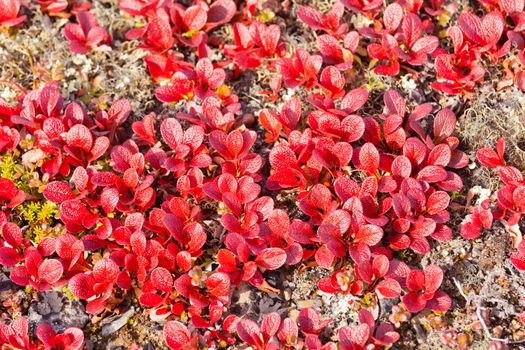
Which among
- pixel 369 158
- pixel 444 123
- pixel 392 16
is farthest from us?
pixel 392 16

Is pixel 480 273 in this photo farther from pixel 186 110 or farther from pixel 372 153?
pixel 186 110

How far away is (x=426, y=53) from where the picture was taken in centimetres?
304

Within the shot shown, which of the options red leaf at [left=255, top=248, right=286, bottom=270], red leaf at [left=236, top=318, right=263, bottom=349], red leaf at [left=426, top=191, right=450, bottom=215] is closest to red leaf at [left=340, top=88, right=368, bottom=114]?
red leaf at [left=426, top=191, right=450, bottom=215]

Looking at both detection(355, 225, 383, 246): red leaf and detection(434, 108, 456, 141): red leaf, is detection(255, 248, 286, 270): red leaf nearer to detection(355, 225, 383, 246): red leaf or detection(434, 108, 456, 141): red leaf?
detection(355, 225, 383, 246): red leaf

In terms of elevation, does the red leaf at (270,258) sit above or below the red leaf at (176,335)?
above

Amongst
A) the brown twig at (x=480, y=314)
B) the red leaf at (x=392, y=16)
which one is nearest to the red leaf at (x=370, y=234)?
the brown twig at (x=480, y=314)

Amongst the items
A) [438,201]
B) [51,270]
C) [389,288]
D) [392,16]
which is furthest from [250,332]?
[392,16]

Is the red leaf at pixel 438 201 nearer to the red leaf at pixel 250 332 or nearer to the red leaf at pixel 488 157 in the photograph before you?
the red leaf at pixel 488 157

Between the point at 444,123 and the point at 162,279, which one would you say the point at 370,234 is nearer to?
the point at 444,123

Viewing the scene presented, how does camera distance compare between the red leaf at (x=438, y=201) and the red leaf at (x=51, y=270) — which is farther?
the red leaf at (x=438, y=201)

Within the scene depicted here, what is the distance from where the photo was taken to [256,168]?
279 centimetres

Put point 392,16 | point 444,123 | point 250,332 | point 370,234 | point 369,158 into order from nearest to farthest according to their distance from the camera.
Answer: point 250,332
point 370,234
point 369,158
point 444,123
point 392,16

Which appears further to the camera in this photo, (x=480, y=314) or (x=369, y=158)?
(x=369, y=158)

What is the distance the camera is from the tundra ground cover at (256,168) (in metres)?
2.53
